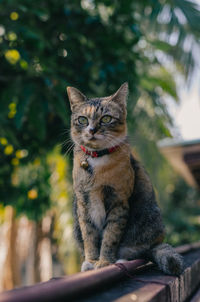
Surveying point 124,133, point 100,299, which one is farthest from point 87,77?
point 100,299

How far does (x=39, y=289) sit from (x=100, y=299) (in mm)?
257

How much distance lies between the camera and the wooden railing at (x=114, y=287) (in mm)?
777

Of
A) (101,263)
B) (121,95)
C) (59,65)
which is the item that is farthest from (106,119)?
(59,65)

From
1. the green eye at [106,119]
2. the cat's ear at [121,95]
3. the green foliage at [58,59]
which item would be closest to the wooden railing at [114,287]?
the green eye at [106,119]

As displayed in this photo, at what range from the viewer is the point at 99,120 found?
5.61 feet

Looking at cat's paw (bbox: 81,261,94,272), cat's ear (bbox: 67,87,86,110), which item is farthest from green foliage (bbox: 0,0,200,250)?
cat's paw (bbox: 81,261,94,272)

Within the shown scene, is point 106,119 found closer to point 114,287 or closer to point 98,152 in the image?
point 98,152

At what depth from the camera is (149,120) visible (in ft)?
19.5

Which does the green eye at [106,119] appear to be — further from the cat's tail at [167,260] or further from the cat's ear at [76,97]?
the cat's tail at [167,260]

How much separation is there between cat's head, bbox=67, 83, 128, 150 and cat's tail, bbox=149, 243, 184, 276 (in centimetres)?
59

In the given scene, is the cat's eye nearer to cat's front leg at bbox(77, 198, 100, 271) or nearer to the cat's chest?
the cat's chest

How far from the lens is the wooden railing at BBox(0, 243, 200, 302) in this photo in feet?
2.55

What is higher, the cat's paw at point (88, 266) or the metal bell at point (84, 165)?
the metal bell at point (84, 165)

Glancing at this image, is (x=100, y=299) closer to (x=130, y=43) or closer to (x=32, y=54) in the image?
Answer: (x=32, y=54)
